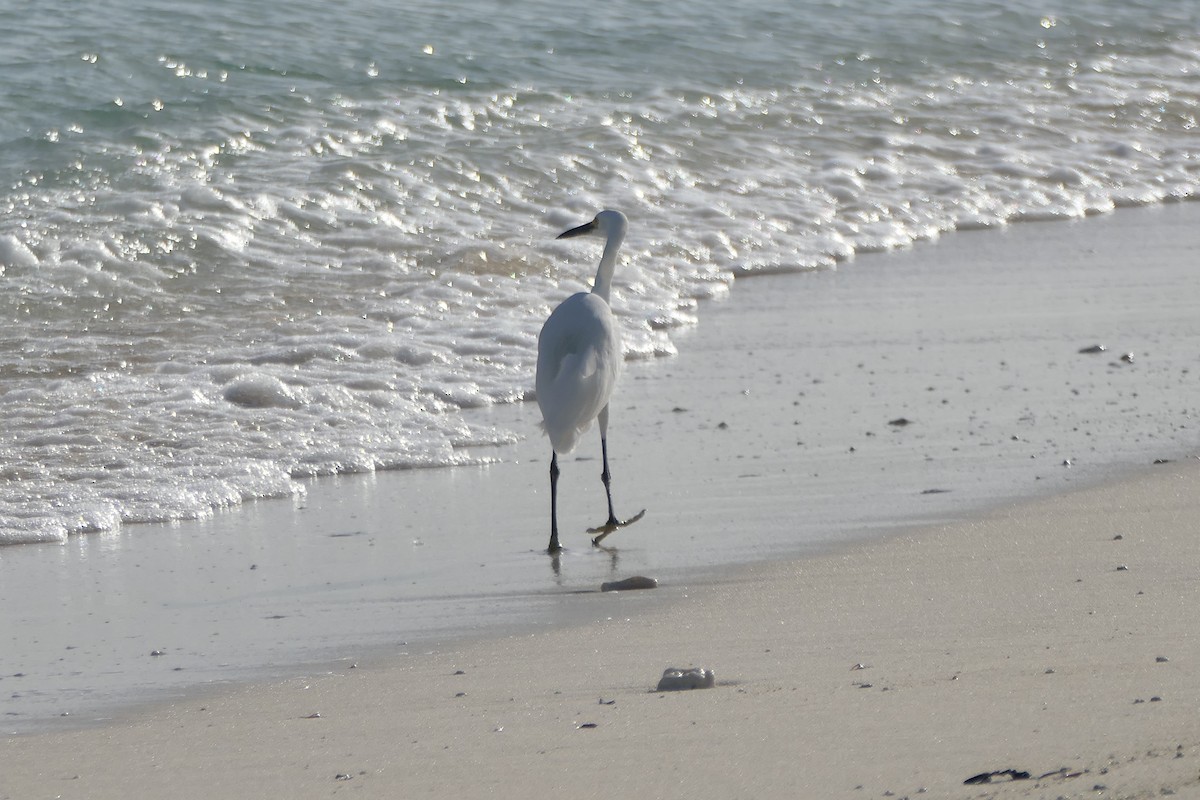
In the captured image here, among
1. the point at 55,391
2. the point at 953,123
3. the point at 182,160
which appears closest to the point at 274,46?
the point at 182,160

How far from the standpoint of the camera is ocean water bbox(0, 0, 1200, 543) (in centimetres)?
539

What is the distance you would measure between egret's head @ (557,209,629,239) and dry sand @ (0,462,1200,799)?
2.07 metres

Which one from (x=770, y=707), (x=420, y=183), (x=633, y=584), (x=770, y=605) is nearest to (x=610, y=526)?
(x=633, y=584)

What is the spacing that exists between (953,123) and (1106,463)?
7.64 m

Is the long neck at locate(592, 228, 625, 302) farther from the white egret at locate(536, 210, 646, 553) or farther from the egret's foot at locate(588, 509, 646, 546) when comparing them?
the egret's foot at locate(588, 509, 646, 546)

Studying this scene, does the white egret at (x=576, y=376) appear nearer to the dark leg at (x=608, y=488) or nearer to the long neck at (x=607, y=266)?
the dark leg at (x=608, y=488)

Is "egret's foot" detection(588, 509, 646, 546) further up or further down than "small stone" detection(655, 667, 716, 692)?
further down

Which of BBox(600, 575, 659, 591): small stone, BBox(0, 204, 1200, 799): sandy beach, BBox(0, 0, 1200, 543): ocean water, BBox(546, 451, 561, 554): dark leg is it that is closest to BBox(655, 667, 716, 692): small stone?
BBox(0, 204, 1200, 799): sandy beach

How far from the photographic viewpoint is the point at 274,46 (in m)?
11.4

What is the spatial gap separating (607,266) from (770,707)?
9.31 feet

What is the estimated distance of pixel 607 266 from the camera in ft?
17.5

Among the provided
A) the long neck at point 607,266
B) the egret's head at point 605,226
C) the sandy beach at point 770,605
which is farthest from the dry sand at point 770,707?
the egret's head at point 605,226

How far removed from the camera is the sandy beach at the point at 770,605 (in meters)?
2.45

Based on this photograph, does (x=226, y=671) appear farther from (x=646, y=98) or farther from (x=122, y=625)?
(x=646, y=98)
